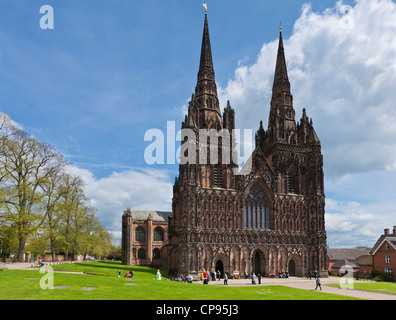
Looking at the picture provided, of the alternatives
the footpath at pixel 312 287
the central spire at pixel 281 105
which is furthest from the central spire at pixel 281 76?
the footpath at pixel 312 287

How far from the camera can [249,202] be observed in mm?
59188

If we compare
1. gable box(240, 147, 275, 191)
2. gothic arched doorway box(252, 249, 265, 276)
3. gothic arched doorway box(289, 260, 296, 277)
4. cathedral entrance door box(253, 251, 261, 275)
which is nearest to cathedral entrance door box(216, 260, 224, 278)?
gothic arched doorway box(252, 249, 265, 276)

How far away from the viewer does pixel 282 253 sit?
192ft

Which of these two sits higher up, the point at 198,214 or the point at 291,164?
the point at 291,164

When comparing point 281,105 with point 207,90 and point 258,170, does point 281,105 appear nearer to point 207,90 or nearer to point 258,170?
point 207,90

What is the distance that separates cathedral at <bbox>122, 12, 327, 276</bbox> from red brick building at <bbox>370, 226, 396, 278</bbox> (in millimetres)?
10270

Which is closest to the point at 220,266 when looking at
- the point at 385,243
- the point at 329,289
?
the point at 329,289

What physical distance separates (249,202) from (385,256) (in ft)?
86.2

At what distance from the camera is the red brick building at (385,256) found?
57500 mm

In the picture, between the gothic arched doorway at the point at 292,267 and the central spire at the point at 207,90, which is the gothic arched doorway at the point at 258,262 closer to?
the gothic arched doorway at the point at 292,267

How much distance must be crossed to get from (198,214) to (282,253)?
677 inches

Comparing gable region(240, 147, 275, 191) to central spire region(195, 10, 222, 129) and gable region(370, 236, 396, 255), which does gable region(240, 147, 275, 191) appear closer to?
central spire region(195, 10, 222, 129)
